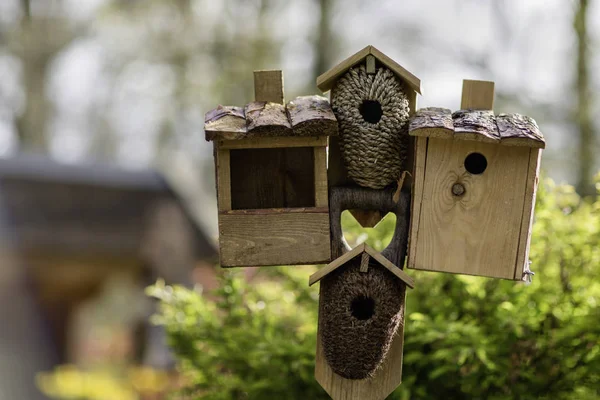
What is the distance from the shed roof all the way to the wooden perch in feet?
0.66

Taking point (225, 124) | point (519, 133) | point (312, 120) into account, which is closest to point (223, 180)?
point (225, 124)

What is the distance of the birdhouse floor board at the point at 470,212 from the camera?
183 centimetres

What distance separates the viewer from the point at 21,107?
12984 mm

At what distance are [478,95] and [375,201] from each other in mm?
396

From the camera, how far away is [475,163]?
1899 millimetres

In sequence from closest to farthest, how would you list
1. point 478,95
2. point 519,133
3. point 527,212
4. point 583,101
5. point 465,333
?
point 519,133
point 527,212
point 478,95
point 465,333
point 583,101

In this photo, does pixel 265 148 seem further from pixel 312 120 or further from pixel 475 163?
pixel 475 163

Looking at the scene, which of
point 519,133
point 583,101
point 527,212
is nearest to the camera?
point 519,133

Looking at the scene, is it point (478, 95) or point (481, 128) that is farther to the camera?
point (478, 95)

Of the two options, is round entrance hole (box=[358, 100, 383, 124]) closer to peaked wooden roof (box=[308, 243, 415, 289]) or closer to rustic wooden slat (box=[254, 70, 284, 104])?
rustic wooden slat (box=[254, 70, 284, 104])

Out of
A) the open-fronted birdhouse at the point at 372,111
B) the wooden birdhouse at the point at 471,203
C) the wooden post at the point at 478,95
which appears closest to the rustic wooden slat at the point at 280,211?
the open-fronted birdhouse at the point at 372,111

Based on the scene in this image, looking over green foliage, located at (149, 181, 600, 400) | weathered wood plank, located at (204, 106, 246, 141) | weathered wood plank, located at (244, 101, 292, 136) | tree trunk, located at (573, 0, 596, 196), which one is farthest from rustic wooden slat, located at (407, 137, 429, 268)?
tree trunk, located at (573, 0, 596, 196)

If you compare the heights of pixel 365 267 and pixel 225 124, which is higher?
pixel 225 124

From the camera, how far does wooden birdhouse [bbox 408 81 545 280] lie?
1822 millimetres
